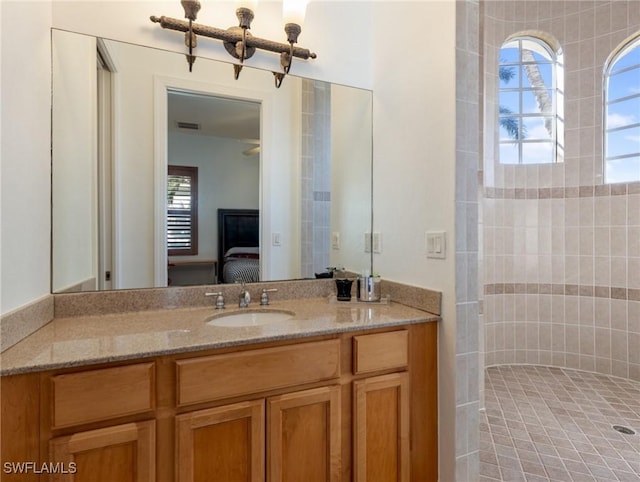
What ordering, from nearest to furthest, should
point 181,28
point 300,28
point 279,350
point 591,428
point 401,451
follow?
point 279,350
point 401,451
point 181,28
point 300,28
point 591,428

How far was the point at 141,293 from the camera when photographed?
1554 millimetres

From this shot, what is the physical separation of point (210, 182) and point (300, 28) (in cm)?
89

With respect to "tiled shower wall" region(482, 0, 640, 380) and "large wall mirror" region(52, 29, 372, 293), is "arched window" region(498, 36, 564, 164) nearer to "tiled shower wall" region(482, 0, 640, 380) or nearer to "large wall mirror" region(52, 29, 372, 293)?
"tiled shower wall" region(482, 0, 640, 380)

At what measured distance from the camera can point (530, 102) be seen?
10.7ft

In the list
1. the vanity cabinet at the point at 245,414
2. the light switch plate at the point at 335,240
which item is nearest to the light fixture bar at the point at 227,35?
the light switch plate at the point at 335,240

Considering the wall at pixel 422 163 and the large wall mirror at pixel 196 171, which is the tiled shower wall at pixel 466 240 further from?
the large wall mirror at pixel 196 171

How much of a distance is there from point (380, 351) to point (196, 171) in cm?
124

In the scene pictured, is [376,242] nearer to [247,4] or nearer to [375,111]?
[375,111]

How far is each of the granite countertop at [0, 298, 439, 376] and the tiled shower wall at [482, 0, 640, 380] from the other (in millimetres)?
1979

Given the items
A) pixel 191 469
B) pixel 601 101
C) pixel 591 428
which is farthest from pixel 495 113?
pixel 191 469

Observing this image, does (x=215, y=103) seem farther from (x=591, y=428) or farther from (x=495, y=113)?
(x=591, y=428)

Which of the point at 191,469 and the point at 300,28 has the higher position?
the point at 300,28

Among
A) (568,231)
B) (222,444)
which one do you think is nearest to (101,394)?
(222,444)

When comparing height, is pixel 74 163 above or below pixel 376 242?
above
